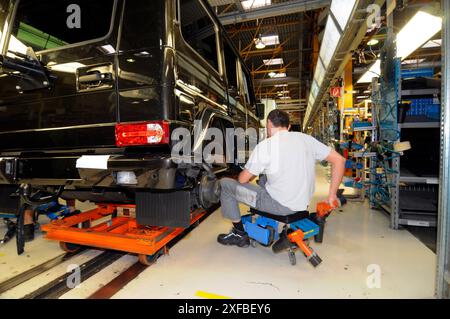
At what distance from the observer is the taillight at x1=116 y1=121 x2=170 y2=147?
4.59ft

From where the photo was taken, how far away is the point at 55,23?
189 cm

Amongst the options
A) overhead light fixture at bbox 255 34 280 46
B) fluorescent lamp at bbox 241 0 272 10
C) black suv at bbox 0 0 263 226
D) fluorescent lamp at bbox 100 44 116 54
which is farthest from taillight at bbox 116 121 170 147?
overhead light fixture at bbox 255 34 280 46

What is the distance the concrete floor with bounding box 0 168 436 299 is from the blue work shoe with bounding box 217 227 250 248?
66mm

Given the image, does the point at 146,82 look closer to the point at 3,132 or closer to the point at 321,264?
the point at 3,132

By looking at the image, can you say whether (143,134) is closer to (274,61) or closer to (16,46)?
(16,46)

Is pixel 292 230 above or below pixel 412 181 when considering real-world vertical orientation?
below

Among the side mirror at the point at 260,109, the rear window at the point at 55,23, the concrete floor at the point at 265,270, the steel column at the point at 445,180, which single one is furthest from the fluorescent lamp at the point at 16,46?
the side mirror at the point at 260,109

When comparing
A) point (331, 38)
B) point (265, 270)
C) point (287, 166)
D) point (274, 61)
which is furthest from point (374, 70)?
point (274, 61)

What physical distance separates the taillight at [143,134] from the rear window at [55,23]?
2.54 ft

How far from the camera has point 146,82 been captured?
1420 millimetres

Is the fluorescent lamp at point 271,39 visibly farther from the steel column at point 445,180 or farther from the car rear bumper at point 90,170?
the car rear bumper at point 90,170

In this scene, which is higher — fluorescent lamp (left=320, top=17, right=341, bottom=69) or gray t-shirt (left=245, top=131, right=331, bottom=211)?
fluorescent lamp (left=320, top=17, right=341, bottom=69)

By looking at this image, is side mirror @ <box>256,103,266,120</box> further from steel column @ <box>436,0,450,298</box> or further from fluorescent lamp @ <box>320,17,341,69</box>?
steel column @ <box>436,0,450,298</box>

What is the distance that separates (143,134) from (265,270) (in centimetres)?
133
